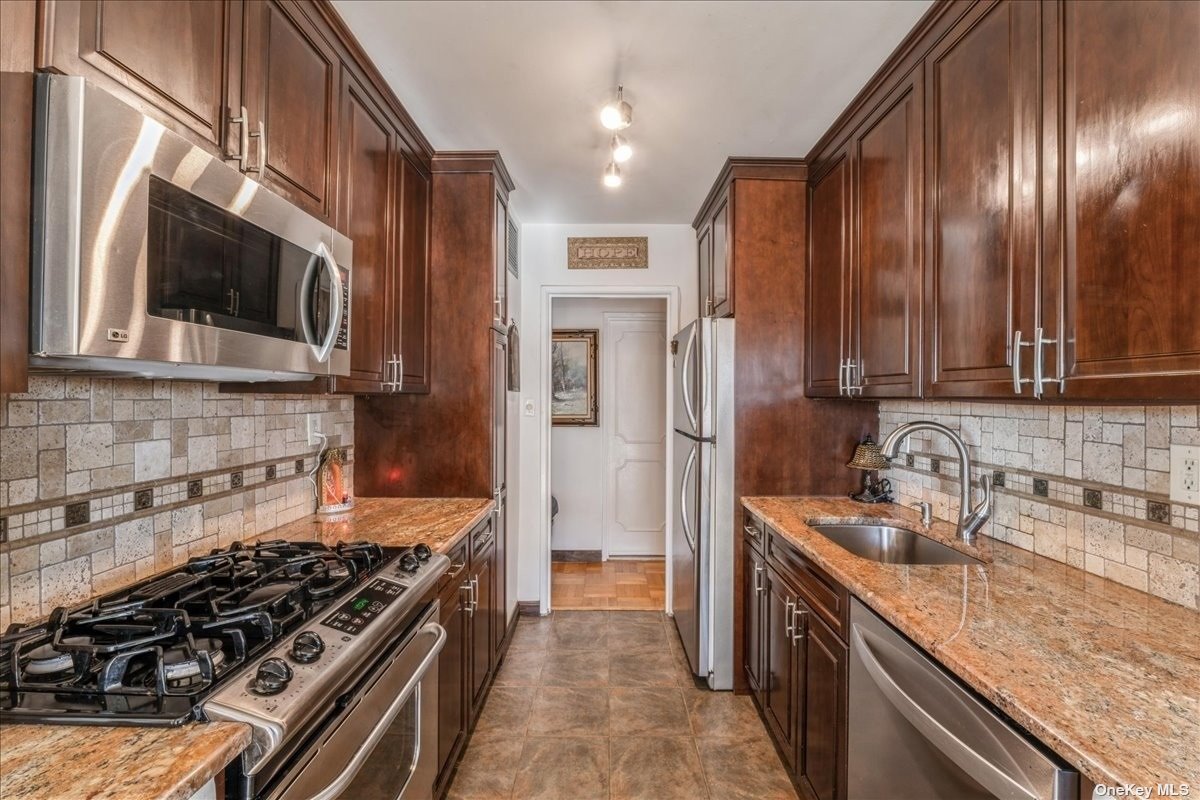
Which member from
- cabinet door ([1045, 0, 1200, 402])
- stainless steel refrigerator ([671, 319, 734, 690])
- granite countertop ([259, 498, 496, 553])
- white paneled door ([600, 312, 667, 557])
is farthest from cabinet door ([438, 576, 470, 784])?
white paneled door ([600, 312, 667, 557])

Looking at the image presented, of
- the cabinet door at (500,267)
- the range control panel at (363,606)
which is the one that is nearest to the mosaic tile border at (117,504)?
the range control panel at (363,606)

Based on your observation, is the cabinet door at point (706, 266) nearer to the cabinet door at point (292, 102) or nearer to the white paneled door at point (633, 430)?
the white paneled door at point (633, 430)

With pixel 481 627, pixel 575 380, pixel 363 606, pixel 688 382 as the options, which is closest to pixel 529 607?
pixel 481 627

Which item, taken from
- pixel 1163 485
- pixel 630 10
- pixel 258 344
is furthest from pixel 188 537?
pixel 1163 485

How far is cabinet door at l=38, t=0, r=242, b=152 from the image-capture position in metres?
0.84

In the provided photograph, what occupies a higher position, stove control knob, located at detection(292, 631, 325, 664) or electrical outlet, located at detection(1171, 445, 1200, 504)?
electrical outlet, located at detection(1171, 445, 1200, 504)

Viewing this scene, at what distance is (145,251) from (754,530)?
229 cm

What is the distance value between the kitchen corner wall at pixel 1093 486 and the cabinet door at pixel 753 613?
787 millimetres

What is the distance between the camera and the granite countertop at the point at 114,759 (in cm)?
65

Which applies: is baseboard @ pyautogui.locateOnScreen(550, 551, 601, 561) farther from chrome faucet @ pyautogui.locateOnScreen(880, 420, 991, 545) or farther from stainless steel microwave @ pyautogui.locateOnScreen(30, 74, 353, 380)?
stainless steel microwave @ pyautogui.locateOnScreen(30, 74, 353, 380)

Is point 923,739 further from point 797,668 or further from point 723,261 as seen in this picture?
point 723,261

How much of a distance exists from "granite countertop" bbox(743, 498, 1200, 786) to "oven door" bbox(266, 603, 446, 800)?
3.85 ft

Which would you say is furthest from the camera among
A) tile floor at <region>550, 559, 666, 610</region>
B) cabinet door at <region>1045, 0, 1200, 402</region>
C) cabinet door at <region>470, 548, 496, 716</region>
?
tile floor at <region>550, 559, 666, 610</region>

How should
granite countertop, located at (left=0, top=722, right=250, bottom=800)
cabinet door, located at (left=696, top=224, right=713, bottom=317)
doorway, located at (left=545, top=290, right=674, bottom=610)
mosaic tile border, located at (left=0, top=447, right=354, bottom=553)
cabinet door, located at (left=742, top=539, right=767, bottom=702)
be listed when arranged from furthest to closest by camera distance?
doorway, located at (left=545, top=290, right=674, bottom=610) < cabinet door, located at (left=696, top=224, right=713, bottom=317) < cabinet door, located at (left=742, top=539, right=767, bottom=702) < mosaic tile border, located at (left=0, top=447, right=354, bottom=553) < granite countertop, located at (left=0, top=722, right=250, bottom=800)
